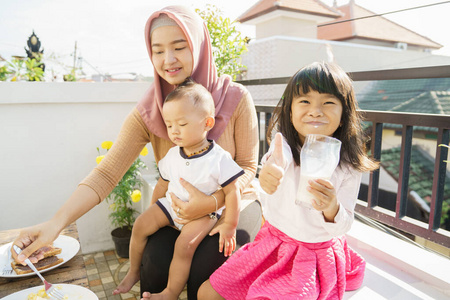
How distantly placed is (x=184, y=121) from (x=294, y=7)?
13.3 meters

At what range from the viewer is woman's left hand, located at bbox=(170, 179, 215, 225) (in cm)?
140

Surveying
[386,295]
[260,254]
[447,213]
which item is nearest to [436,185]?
[386,295]

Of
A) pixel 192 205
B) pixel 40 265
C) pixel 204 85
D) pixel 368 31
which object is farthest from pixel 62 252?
pixel 368 31

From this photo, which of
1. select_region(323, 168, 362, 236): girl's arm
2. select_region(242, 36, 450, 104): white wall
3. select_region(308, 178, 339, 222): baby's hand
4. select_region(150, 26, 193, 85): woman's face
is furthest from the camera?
select_region(242, 36, 450, 104): white wall

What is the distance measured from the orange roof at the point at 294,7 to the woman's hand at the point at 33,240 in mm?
12842

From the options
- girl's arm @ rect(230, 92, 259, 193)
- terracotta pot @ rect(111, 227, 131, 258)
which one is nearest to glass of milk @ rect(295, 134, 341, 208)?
girl's arm @ rect(230, 92, 259, 193)

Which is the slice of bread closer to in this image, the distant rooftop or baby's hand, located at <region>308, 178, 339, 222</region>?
baby's hand, located at <region>308, 178, 339, 222</region>

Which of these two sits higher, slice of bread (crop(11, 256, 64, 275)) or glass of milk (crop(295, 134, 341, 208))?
glass of milk (crop(295, 134, 341, 208))

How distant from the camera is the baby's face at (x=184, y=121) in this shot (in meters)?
1.37

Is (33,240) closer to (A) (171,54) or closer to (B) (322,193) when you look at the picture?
(A) (171,54)

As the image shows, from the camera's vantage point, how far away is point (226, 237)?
55.4 inches

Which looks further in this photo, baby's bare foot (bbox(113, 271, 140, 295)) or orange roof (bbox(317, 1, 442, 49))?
orange roof (bbox(317, 1, 442, 49))

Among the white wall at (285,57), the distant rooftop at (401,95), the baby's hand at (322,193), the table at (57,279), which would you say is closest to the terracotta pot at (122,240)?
the table at (57,279)

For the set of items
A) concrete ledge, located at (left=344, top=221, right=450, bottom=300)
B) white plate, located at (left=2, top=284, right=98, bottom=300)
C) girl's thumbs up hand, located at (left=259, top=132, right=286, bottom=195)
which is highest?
girl's thumbs up hand, located at (left=259, top=132, right=286, bottom=195)
